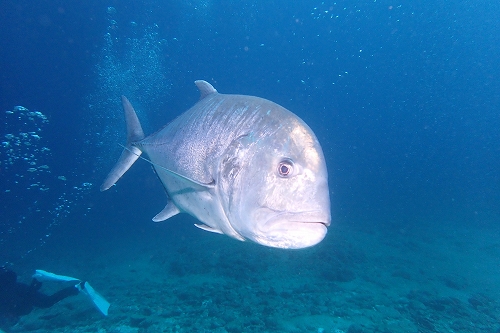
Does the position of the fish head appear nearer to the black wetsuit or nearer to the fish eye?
the fish eye

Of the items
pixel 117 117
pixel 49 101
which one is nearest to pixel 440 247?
pixel 117 117

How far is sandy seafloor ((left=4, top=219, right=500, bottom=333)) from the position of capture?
701 centimetres

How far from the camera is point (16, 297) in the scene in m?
8.02

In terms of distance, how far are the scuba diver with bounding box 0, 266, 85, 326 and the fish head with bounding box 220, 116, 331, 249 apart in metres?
9.41

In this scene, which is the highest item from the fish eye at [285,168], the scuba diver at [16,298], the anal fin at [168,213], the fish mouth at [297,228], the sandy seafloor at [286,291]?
the fish eye at [285,168]

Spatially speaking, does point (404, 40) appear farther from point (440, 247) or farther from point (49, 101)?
point (49, 101)

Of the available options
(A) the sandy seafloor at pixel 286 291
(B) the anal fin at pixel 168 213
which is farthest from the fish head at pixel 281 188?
(A) the sandy seafloor at pixel 286 291

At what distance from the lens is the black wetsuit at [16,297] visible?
7.84 m

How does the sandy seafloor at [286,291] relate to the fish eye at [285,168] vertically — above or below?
below

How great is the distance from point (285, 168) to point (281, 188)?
0.15 m

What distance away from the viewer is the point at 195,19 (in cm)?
4334

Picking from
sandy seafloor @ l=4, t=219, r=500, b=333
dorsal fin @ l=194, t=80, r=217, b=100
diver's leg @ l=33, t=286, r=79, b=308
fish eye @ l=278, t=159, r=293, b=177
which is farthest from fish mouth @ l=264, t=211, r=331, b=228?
diver's leg @ l=33, t=286, r=79, b=308

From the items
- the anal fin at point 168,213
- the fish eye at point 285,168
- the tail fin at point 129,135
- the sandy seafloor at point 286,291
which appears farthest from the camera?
the sandy seafloor at point 286,291

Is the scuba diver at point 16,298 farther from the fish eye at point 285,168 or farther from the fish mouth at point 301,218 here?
the fish eye at point 285,168
